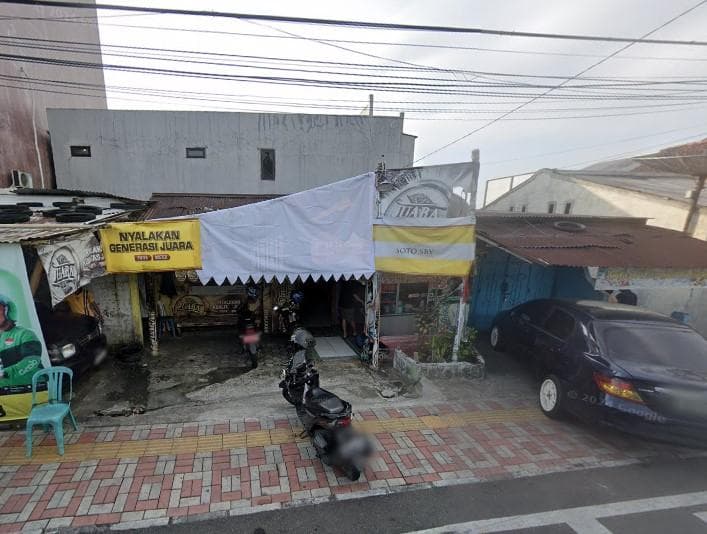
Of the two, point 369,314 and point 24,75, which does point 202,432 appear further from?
point 24,75

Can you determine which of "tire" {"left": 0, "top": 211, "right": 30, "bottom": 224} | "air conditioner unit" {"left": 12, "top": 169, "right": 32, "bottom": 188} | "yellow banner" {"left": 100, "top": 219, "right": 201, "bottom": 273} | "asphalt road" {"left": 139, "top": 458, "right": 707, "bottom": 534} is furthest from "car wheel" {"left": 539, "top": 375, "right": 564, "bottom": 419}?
"air conditioner unit" {"left": 12, "top": 169, "right": 32, "bottom": 188}

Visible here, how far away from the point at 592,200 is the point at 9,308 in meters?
17.2

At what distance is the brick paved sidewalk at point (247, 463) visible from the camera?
11.4ft

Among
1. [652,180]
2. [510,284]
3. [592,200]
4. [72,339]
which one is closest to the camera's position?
[72,339]

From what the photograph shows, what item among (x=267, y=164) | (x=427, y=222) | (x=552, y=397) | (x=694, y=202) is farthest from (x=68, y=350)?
(x=694, y=202)

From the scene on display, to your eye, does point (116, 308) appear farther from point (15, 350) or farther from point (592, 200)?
point (592, 200)

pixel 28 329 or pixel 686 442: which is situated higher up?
pixel 28 329

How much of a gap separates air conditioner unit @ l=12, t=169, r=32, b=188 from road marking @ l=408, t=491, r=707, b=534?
16.2 meters

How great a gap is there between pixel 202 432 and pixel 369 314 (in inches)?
138

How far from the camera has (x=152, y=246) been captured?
5.59m

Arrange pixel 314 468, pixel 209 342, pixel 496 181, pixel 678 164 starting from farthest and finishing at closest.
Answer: pixel 496 181
pixel 678 164
pixel 209 342
pixel 314 468

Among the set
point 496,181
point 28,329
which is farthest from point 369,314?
point 496,181

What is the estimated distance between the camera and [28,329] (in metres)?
4.38

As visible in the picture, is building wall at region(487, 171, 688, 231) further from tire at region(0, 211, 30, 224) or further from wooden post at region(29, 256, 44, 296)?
tire at region(0, 211, 30, 224)
